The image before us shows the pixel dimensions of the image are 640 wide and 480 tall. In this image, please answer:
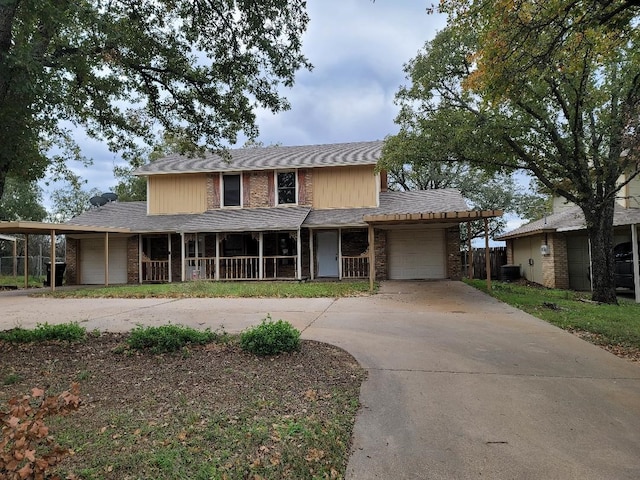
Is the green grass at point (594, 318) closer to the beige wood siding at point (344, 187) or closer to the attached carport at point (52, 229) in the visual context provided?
the beige wood siding at point (344, 187)

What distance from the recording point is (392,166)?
11891mm

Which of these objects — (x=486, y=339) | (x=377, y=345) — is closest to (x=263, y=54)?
(x=377, y=345)

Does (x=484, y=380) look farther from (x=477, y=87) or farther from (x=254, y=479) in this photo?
(x=477, y=87)

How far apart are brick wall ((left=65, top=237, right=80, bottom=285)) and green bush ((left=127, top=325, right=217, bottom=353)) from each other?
15513mm

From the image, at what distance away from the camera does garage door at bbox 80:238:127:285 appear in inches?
733

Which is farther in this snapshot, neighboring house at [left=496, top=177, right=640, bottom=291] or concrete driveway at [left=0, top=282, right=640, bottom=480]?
neighboring house at [left=496, top=177, right=640, bottom=291]

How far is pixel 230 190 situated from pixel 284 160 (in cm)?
282

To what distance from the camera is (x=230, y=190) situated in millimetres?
18141

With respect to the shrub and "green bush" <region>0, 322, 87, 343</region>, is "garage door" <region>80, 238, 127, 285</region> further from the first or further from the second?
the shrub

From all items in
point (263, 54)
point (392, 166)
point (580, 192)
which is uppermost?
point (263, 54)

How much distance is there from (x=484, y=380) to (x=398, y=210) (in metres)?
12.2

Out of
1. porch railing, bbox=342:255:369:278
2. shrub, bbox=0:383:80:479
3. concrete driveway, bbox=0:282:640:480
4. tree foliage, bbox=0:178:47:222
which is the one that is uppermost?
tree foliage, bbox=0:178:47:222

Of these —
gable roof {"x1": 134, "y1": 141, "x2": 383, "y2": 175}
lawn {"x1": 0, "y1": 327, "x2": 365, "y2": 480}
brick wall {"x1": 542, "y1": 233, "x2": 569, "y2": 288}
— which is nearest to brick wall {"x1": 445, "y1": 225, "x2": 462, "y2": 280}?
brick wall {"x1": 542, "y1": 233, "x2": 569, "y2": 288}

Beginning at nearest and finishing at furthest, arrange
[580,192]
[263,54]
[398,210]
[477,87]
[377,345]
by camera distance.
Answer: [377,345], [263,54], [477,87], [580,192], [398,210]
